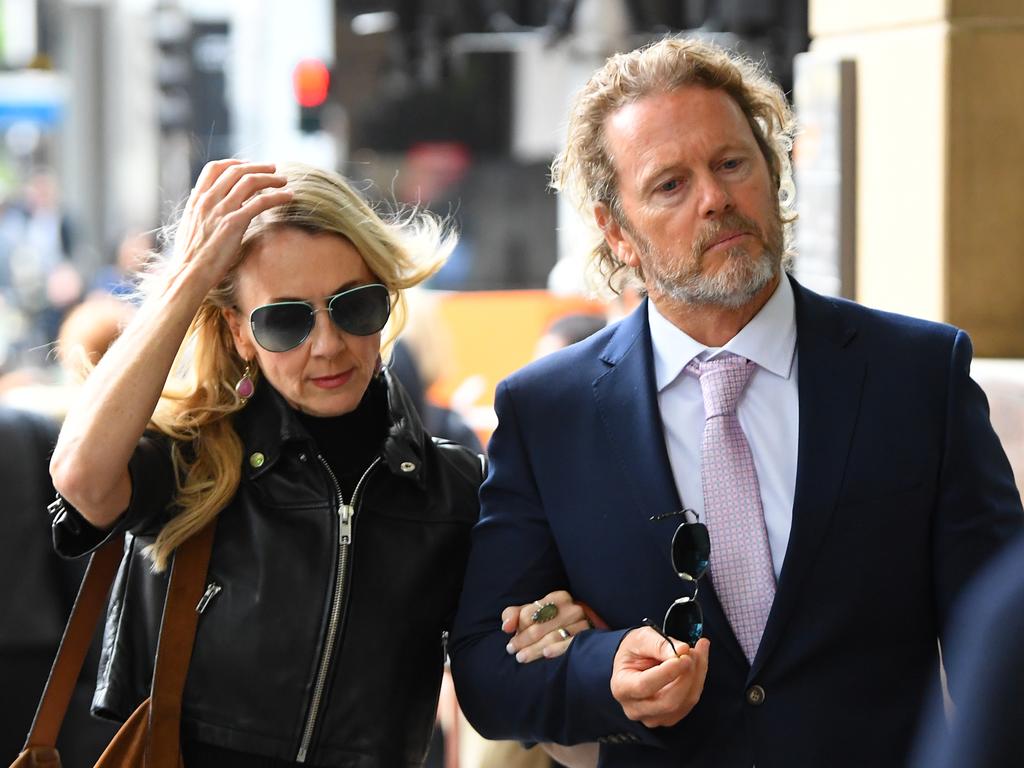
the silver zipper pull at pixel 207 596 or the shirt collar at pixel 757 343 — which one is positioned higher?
the shirt collar at pixel 757 343

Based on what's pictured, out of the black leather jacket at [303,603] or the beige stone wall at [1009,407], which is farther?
the beige stone wall at [1009,407]

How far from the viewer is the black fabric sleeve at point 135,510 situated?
3.11 meters

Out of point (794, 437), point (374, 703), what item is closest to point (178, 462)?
point (374, 703)

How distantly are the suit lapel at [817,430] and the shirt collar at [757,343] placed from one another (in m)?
0.04

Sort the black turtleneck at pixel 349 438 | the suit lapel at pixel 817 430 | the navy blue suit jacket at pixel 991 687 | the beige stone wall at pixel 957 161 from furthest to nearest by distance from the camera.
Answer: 1. the beige stone wall at pixel 957 161
2. the black turtleneck at pixel 349 438
3. the suit lapel at pixel 817 430
4. the navy blue suit jacket at pixel 991 687

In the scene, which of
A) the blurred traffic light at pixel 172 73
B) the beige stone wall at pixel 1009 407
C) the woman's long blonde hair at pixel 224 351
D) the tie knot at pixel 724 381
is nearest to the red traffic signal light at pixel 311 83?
the blurred traffic light at pixel 172 73

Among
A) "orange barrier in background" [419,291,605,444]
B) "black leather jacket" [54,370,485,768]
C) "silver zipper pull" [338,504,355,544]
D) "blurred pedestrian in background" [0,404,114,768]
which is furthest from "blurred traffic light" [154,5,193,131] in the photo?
"silver zipper pull" [338,504,355,544]

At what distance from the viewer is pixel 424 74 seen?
433 inches

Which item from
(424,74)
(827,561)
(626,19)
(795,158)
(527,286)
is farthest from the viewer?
(527,286)

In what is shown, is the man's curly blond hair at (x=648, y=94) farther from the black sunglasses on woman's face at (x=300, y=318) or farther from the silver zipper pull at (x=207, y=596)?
the silver zipper pull at (x=207, y=596)

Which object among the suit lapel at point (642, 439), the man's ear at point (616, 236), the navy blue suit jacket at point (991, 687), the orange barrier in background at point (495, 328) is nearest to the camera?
the navy blue suit jacket at point (991, 687)

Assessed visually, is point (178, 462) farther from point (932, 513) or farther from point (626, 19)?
point (626, 19)

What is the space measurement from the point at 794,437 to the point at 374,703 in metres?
0.96

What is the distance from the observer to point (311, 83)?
15.5 meters
